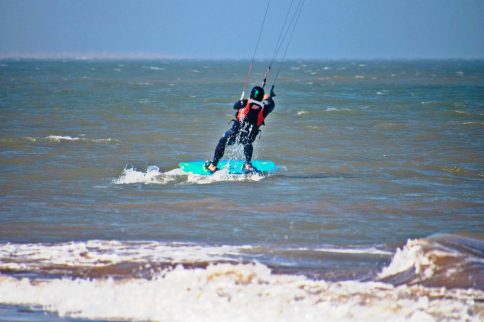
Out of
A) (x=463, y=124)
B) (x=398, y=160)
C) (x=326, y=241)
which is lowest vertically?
(x=326, y=241)

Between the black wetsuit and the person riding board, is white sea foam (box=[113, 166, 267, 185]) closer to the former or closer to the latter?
the black wetsuit

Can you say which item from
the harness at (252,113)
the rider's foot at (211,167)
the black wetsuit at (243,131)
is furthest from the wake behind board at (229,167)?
Answer: the harness at (252,113)

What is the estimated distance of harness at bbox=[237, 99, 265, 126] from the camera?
42.7 ft

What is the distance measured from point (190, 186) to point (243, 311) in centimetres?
648

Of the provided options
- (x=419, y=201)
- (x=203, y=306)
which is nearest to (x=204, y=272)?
(x=203, y=306)

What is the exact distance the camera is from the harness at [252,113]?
13.0m

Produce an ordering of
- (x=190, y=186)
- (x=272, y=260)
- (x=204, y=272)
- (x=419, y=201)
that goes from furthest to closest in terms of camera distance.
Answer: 1. (x=190, y=186)
2. (x=419, y=201)
3. (x=272, y=260)
4. (x=204, y=272)

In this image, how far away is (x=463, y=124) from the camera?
26578 mm

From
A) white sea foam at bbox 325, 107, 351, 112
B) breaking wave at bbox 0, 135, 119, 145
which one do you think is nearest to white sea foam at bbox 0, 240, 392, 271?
breaking wave at bbox 0, 135, 119, 145

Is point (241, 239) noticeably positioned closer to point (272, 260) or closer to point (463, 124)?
point (272, 260)

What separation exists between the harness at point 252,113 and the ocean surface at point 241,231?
1.05m

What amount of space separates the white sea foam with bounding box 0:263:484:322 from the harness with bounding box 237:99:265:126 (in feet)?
18.0

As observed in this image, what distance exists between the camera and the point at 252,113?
1307cm

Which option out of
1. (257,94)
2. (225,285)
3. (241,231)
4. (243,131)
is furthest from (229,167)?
(225,285)
